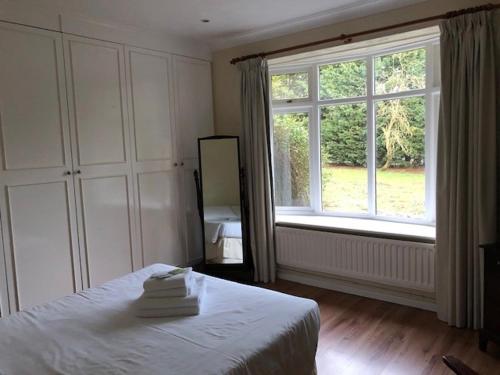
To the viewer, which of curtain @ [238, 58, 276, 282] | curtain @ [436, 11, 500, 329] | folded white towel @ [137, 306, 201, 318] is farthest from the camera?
curtain @ [238, 58, 276, 282]

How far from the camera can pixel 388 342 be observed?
2557 millimetres

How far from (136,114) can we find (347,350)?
253cm

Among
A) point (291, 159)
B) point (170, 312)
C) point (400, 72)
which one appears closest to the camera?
point (170, 312)

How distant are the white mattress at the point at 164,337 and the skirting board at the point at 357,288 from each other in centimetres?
163

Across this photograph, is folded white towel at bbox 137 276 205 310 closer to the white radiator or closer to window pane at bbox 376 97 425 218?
the white radiator

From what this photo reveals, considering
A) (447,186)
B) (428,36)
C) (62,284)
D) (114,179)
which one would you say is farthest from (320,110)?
(62,284)

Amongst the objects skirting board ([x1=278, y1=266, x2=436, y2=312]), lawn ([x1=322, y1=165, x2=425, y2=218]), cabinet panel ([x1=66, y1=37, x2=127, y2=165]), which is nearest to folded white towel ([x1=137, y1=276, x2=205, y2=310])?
cabinet panel ([x1=66, y1=37, x2=127, y2=165])

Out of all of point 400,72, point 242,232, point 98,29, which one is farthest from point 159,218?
point 400,72

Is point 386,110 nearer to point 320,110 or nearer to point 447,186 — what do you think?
point 320,110

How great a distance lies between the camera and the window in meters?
3.30

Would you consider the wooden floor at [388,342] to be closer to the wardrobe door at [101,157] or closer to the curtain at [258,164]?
the curtain at [258,164]

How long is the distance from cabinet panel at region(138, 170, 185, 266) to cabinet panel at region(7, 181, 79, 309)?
26.9 inches

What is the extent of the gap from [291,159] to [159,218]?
1.46 m

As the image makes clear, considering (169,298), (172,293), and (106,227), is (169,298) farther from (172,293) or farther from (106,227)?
(106,227)
